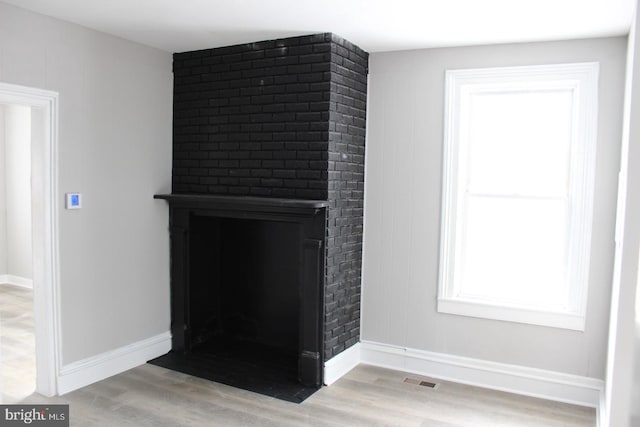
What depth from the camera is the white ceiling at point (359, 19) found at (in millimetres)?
3076

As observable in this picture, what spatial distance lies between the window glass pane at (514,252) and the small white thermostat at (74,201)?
2843 millimetres

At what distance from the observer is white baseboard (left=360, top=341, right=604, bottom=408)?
3.73m

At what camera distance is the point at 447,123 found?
4055mm

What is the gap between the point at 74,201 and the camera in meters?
3.66

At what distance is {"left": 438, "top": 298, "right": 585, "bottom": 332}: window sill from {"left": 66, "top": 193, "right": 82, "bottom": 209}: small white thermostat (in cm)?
277

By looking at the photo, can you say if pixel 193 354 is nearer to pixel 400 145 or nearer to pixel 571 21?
pixel 400 145

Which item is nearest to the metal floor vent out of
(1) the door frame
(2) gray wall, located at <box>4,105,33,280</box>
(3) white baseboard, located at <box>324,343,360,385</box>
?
(3) white baseboard, located at <box>324,343,360,385</box>

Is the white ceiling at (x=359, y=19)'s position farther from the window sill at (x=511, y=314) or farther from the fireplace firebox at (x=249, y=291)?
the window sill at (x=511, y=314)

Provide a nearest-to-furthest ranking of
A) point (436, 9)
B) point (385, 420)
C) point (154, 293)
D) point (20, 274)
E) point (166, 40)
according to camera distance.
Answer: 1. point (436, 9)
2. point (385, 420)
3. point (166, 40)
4. point (154, 293)
5. point (20, 274)

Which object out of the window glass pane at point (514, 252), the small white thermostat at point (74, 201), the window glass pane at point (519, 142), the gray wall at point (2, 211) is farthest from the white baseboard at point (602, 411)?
the gray wall at point (2, 211)

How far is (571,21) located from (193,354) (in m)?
3.75

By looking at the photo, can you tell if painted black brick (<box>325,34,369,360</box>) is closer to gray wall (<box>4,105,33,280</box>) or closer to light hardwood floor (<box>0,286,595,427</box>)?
light hardwood floor (<box>0,286,595,427</box>)

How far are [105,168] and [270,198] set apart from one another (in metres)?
1.24

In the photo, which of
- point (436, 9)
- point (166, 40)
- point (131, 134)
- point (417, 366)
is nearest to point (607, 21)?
point (436, 9)
